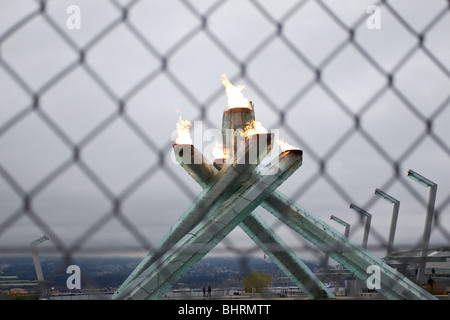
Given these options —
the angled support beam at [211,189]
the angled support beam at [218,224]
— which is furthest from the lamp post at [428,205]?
the angled support beam at [211,189]

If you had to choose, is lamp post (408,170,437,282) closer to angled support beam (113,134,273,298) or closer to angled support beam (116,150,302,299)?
angled support beam (116,150,302,299)

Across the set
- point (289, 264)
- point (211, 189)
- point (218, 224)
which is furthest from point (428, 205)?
point (289, 264)

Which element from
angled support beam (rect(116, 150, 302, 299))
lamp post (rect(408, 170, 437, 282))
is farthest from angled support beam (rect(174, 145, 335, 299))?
lamp post (rect(408, 170, 437, 282))

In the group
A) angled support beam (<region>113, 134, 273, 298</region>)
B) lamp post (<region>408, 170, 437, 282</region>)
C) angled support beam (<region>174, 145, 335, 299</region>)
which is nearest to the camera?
lamp post (<region>408, 170, 437, 282</region>)

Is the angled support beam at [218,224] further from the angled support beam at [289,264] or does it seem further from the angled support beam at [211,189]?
the angled support beam at [289,264]

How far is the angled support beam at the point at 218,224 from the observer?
23.7 ft

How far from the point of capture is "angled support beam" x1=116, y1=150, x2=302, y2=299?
7211 mm

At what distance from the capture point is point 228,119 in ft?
A: 27.2

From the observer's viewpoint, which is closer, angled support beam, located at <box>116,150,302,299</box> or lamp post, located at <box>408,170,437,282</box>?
lamp post, located at <box>408,170,437,282</box>

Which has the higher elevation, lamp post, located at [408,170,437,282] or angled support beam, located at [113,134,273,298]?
angled support beam, located at [113,134,273,298]

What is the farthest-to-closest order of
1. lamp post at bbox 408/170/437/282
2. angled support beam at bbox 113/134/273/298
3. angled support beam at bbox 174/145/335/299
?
1. angled support beam at bbox 174/145/335/299
2. angled support beam at bbox 113/134/273/298
3. lamp post at bbox 408/170/437/282
